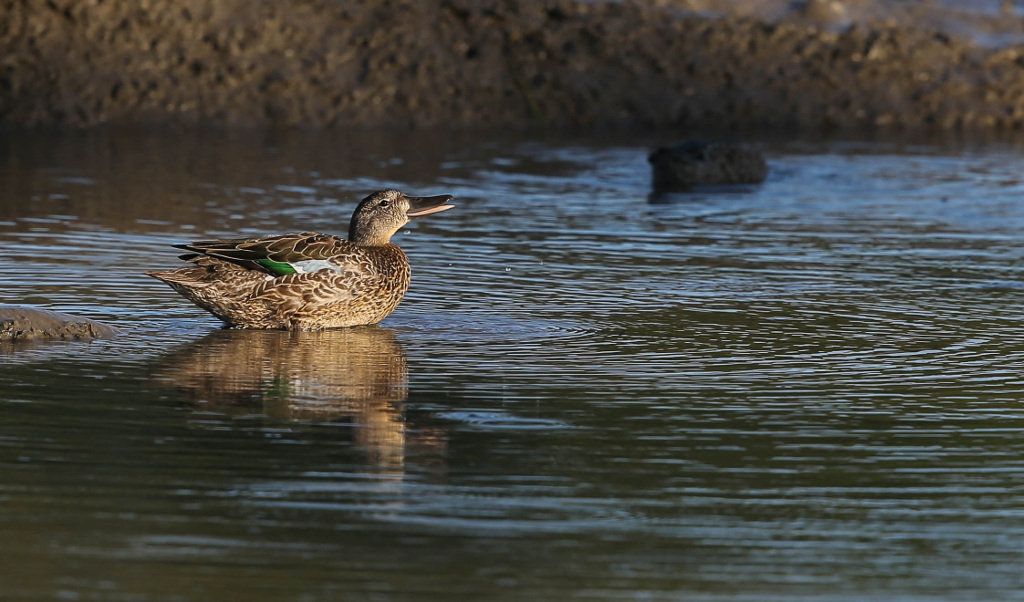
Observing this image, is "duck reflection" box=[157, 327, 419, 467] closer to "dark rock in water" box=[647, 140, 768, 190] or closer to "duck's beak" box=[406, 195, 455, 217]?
"duck's beak" box=[406, 195, 455, 217]

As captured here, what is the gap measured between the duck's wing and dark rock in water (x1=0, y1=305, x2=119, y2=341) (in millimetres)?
755

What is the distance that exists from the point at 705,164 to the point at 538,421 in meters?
12.6

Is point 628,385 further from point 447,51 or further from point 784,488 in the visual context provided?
point 447,51

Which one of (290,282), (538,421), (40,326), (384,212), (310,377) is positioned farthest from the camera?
(384,212)

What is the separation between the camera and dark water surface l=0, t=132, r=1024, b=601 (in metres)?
5.71

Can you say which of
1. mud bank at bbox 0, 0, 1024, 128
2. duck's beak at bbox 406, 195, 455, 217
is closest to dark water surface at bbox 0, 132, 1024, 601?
duck's beak at bbox 406, 195, 455, 217

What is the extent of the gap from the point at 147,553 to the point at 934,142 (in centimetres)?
2006

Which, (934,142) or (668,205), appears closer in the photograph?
(668,205)

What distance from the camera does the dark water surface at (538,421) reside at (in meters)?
5.71

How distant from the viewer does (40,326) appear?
31.7ft

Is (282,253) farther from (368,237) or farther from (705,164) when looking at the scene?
(705,164)

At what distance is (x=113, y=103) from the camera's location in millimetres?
23984

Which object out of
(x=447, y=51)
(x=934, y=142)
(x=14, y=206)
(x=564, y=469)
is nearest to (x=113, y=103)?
(x=447, y=51)

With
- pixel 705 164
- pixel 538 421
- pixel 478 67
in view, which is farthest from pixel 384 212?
pixel 478 67
